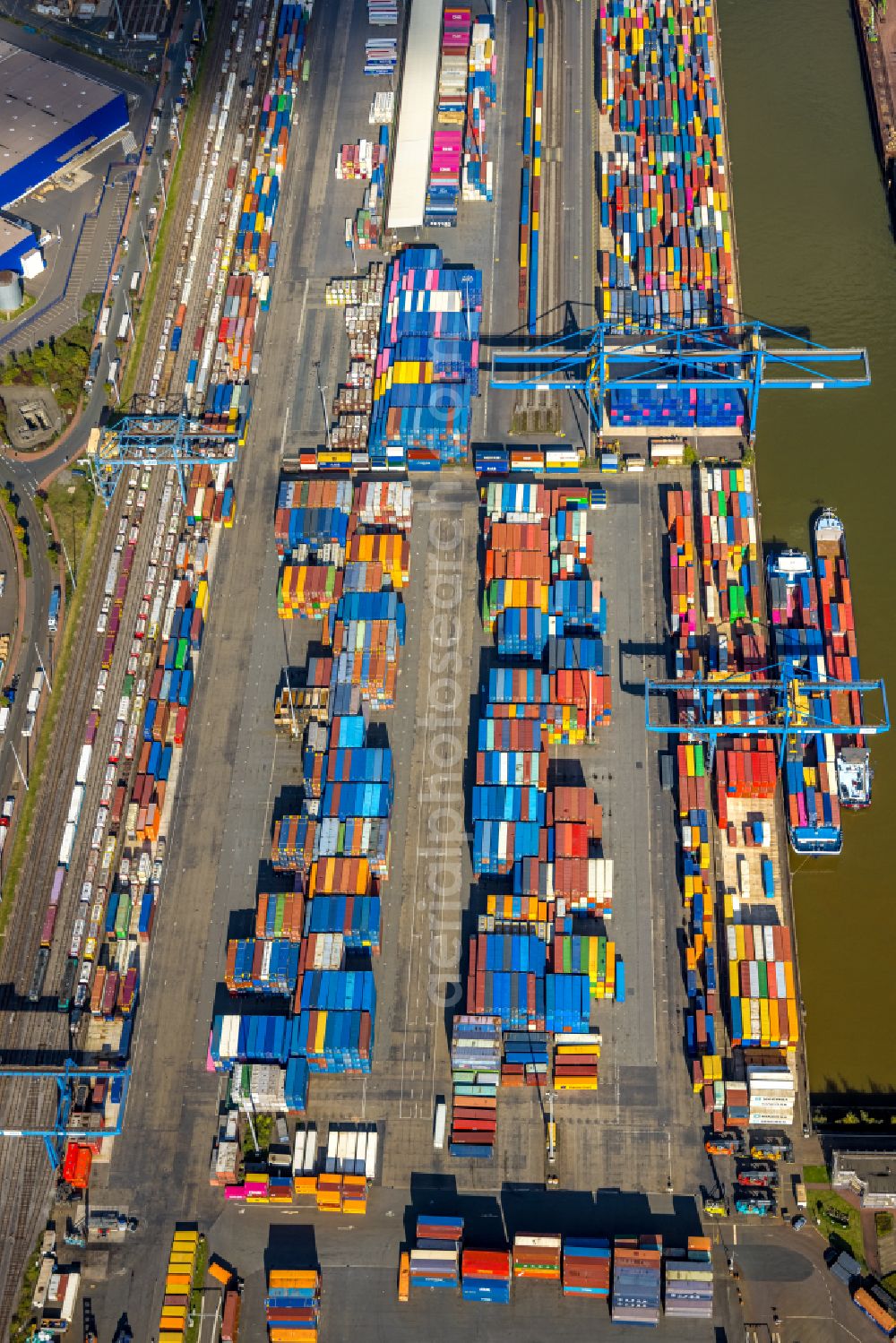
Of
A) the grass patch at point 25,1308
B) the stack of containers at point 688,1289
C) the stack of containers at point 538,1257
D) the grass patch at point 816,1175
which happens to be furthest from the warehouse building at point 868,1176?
the grass patch at point 25,1308

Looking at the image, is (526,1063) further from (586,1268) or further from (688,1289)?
(688,1289)

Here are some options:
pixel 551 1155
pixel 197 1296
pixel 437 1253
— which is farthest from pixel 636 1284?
pixel 197 1296

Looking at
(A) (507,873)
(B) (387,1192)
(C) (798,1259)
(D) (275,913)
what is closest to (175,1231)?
(B) (387,1192)

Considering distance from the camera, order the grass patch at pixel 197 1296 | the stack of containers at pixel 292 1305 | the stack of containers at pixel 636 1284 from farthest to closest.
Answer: the grass patch at pixel 197 1296 → the stack of containers at pixel 292 1305 → the stack of containers at pixel 636 1284

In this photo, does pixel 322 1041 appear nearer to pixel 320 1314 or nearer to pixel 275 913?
pixel 275 913

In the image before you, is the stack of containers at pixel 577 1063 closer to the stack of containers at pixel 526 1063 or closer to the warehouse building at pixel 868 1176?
the stack of containers at pixel 526 1063
